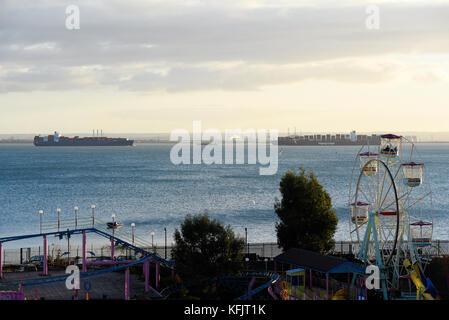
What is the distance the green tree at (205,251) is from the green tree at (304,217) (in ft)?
32.3

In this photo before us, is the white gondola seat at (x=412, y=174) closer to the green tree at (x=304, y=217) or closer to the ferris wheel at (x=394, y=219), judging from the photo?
the ferris wheel at (x=394, y=219)

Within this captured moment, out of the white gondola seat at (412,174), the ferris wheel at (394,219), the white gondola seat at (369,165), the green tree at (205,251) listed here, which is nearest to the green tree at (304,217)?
the ferris wheel at (394,219)

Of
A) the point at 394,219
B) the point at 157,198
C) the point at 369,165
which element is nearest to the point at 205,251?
the point at 394,219

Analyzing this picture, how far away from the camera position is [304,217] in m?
41.2

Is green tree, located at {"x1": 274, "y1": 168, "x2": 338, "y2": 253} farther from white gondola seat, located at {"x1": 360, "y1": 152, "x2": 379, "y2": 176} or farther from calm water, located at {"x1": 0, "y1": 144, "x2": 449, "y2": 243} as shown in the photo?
calm water, located at {"x1": 0, "y1": 144, "x2": 449, "y2": 243}

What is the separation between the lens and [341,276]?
35.5 metres

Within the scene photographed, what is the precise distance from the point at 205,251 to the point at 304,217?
12.1 m

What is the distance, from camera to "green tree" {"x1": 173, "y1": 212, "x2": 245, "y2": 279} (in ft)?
101

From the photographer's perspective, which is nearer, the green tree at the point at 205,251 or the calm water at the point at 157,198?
the green tree at the point at 205,251

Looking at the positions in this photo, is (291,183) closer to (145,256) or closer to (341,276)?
(341,276)

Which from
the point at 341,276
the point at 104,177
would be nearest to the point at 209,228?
the point at 341,276

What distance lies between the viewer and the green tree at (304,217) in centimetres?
4050
